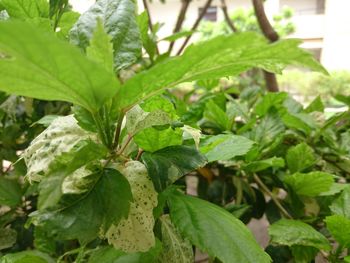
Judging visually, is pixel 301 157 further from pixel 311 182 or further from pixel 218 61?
pixel 218 61

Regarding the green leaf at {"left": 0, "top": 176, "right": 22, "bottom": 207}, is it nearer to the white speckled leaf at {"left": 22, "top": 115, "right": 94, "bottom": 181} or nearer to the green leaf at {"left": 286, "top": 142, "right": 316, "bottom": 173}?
the white speckled leaf at {"left": 22, "top": 115, "right": 94, "bottom": 181}

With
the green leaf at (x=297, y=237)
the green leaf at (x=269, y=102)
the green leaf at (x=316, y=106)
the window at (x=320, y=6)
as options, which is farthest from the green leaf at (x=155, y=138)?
the window at (x=320, y=6)

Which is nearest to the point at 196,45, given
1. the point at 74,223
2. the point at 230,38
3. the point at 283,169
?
the point at 230,38

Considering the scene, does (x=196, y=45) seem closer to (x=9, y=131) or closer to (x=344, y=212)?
(x=344, y=212)

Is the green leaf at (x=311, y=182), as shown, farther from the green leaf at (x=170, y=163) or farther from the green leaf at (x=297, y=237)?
the green leaf at (x=170, y=163)

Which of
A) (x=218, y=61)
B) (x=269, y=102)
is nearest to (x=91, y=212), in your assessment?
(x=218, y=61)

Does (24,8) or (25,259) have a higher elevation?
(24,8)

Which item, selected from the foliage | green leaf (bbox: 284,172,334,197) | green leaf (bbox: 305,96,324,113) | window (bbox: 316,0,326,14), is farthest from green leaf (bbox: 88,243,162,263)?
window (bbox: 316,0,326,14)
